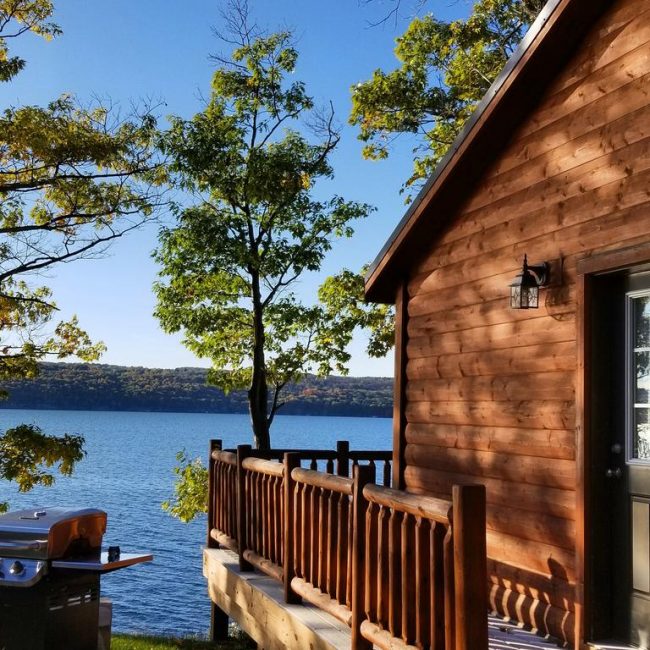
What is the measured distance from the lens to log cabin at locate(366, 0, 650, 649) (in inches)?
207

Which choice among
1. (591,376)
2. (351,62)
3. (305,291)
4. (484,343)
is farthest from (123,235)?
(591,376)

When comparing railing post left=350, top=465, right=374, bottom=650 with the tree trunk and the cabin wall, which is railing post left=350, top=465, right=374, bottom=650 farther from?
the tree trunk

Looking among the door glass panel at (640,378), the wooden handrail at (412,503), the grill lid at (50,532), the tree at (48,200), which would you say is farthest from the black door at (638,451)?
the tree at (48,200)

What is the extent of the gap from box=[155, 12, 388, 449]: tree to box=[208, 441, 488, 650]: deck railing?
10.0 meters

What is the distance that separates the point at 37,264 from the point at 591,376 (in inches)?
519

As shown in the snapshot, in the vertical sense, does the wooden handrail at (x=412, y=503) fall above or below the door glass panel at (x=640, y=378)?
below

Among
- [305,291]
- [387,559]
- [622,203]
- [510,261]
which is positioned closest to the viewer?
[387,559]

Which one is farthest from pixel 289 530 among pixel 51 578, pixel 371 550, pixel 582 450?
pixel 582 450

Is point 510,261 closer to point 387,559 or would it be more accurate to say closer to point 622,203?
point 622,203

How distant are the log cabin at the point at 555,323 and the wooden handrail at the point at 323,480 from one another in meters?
1.41

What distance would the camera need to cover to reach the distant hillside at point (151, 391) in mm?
85562

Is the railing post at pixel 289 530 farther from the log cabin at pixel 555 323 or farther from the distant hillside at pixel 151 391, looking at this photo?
the distant hillside at pixel 151 391

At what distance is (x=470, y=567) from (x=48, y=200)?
1383 cm

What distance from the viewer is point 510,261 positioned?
656 cm
